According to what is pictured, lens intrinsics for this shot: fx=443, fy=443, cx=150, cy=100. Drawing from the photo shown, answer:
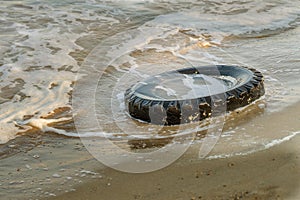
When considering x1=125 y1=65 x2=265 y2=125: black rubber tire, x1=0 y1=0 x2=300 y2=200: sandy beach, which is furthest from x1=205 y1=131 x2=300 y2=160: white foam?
x1=125 y1=65 x2=265 y2=125: black rubber tire

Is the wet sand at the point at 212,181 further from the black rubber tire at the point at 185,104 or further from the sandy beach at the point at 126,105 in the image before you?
the black rubber tire at the point at 185,104

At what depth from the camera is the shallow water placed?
4223mm

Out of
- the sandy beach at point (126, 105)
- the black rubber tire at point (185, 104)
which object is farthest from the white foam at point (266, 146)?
the black rubber tire at point (185, 104)

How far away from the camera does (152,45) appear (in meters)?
7.08

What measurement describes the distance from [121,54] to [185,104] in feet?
8.76

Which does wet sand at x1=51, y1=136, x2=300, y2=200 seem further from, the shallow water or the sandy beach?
the shallow water

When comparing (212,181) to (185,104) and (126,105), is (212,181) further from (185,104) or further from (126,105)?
(126,105)

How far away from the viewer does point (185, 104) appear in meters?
4.14

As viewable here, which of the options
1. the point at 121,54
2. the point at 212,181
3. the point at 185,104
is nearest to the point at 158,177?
the point at 212,181

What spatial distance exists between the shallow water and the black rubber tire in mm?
100

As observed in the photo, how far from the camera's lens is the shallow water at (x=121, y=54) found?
4223 mm

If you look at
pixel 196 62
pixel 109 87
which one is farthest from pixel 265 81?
pixel 109 87

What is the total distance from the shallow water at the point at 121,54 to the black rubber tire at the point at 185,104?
100 mm

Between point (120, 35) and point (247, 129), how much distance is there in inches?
165
